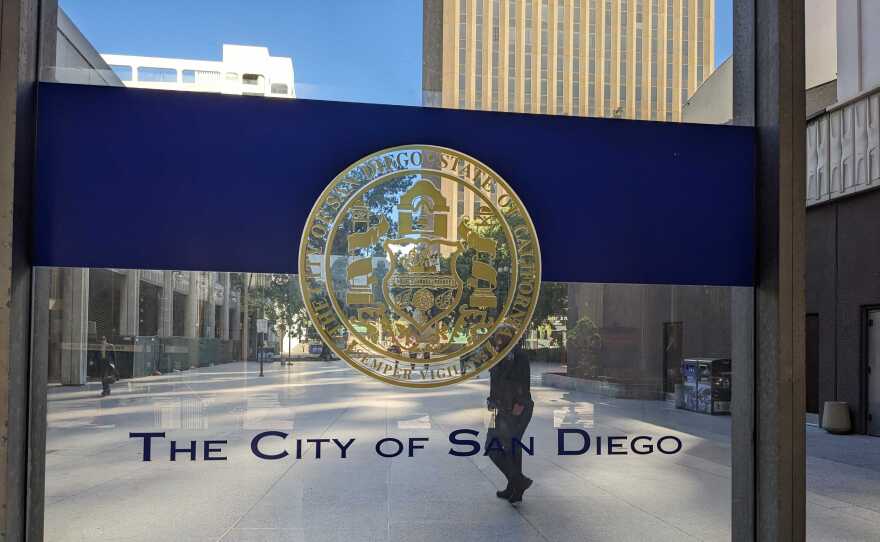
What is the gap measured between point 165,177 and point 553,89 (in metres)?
2.31

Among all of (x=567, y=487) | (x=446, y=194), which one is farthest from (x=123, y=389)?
(x=567, y=487)

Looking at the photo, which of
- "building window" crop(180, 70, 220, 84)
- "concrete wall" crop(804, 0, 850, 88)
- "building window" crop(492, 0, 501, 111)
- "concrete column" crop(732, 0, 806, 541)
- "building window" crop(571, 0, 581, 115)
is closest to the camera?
"building window" crop(180, 70, 220, 84)

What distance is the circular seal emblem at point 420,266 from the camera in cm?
394

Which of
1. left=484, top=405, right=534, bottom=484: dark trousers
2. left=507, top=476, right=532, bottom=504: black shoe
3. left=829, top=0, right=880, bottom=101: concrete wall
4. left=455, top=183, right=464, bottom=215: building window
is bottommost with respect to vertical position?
left=507, top=476, right=532, bottom=504: black shoe

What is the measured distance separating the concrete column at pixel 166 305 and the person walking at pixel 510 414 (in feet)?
5.84

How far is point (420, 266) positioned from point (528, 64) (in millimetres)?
1443

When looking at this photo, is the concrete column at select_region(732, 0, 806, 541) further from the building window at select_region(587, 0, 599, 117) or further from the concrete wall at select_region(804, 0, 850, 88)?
the concrete wall at select_region(804, 0, 850, 88)

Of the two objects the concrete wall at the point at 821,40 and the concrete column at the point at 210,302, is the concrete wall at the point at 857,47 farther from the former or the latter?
the concrete column at the point at 210,302

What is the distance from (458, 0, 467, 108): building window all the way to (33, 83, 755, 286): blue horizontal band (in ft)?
0.48

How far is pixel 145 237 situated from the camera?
12.5 ft

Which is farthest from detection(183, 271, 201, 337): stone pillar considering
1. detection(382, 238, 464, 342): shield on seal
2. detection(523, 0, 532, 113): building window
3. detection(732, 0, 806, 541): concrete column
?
detection(732, 0, 806, 541): concrete column

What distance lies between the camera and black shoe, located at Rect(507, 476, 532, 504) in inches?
157

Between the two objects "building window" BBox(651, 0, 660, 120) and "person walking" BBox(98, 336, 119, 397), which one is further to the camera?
"building window" BBox(651, 0, 660, 120)

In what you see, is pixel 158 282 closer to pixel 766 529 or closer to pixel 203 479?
pixel 203 479
